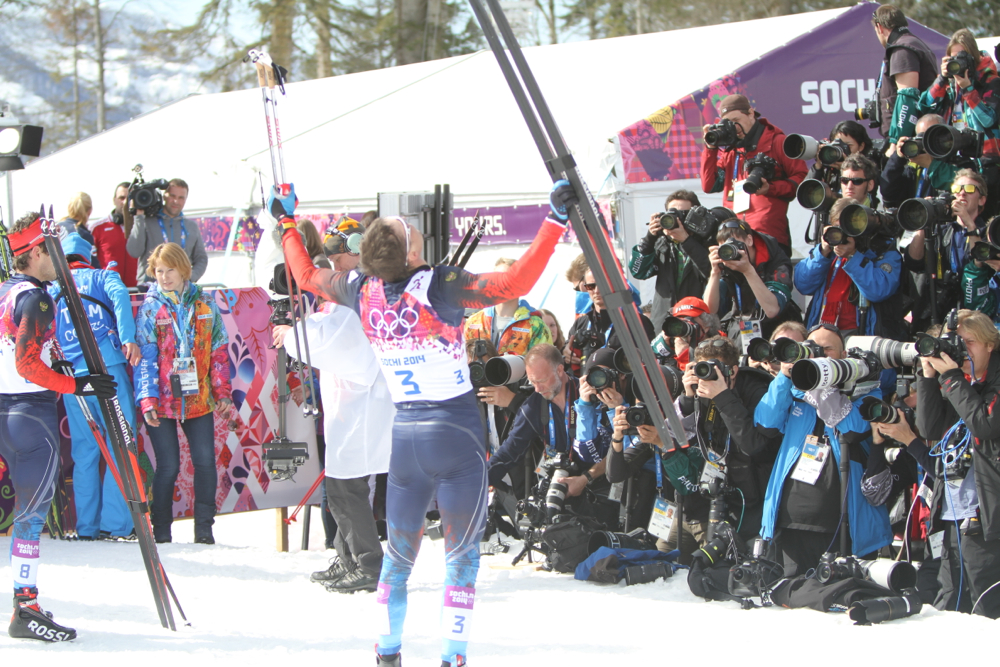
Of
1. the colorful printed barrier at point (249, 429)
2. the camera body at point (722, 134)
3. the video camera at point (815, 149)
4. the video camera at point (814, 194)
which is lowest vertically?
the colorful printed barrier at point (249, 429)

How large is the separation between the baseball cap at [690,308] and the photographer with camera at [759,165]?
2.57ft

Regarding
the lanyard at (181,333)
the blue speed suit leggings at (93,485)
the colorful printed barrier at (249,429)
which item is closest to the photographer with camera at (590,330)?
the colorful printed barrier at (249,429)

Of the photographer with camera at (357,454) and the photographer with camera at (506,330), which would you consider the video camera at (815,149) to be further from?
the photographer with camera at (357,454)

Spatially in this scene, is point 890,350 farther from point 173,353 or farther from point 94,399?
point 94,399

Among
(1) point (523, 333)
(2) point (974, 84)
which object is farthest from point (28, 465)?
(2) point (974, 84)

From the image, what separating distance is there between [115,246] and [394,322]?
14.7ft

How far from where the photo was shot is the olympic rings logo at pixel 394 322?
10.8 ft

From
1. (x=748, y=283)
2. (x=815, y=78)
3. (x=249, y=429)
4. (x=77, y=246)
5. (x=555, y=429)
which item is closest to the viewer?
(x=748, y=283)

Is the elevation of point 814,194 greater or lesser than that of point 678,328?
greater

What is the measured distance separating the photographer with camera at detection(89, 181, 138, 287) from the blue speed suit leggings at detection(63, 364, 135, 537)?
145cm

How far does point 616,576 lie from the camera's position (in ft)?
15.1

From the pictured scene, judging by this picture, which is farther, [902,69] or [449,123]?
[449,123]

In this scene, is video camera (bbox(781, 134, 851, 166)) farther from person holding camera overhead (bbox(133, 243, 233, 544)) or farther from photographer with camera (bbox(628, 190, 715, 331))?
person holding camera overhead (bbox(133, 243, 233, 544))

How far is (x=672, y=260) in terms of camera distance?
5.59 meters
